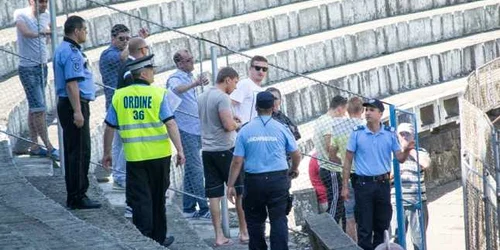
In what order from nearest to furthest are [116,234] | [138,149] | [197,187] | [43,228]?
[43,228] < [116,234] < [138,149] < [197,187]

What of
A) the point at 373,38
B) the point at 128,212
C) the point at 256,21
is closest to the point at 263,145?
the point at 128,212

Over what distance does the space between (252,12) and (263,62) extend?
8.70 metres

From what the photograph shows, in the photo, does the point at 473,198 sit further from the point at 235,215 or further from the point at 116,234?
the point at 116,234

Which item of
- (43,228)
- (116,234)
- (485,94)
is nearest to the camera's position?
(43,228)

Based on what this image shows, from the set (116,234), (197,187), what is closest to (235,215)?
(197,187)

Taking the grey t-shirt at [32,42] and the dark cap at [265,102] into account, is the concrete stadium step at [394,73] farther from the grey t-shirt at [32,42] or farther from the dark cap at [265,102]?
the dark cap at [265,102]

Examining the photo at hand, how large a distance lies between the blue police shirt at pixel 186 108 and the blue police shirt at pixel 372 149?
1429 millimetres

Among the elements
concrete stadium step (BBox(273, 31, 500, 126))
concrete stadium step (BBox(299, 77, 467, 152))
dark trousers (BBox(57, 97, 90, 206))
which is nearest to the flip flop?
dark trousers (BBox(57, 97, 90, 206))

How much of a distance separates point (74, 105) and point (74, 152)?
415 mm

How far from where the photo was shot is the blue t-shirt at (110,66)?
13.0m

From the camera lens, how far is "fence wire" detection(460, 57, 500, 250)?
13246mm

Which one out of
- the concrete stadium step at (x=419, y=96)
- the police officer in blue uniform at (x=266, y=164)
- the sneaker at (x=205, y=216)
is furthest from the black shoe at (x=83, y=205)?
the concrete stadium step at (x=419, y=96)

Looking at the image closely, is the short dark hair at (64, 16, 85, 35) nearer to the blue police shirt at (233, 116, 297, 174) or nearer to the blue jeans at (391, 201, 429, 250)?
the blue police shirt at (233, 116, 297, 174)

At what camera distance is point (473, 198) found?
14.0 meters
